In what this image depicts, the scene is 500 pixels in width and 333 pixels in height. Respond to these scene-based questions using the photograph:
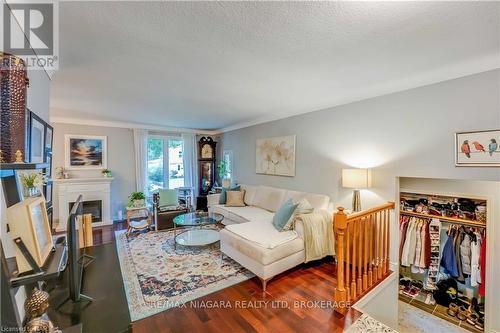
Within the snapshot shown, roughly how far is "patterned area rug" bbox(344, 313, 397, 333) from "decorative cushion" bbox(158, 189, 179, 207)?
4.10 meters

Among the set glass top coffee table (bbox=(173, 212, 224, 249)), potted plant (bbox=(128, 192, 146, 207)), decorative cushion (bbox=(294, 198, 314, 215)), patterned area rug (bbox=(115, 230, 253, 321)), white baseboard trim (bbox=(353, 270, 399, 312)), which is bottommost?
white baseboard trim (bbox=(353, 270, 399, 312))

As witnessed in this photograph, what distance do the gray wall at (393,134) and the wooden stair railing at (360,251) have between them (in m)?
0.42

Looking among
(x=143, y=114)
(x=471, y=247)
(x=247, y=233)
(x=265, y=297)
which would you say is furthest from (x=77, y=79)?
(x=471, y=247)

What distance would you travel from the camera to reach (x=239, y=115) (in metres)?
4.51

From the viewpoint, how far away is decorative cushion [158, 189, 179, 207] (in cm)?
482

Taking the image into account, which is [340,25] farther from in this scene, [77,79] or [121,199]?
[121,199]

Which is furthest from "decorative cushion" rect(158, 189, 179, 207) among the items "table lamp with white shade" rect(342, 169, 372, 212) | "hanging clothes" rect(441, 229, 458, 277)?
"hanging clothes" rect(441, 229, 458, 277)

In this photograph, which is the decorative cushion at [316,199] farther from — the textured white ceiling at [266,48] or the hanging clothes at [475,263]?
the hanging clothes at [475,263]

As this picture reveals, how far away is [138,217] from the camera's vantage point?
4.85m

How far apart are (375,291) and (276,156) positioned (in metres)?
2.75

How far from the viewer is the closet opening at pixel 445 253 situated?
7.92ft

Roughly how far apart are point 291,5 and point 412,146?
87.6 inches

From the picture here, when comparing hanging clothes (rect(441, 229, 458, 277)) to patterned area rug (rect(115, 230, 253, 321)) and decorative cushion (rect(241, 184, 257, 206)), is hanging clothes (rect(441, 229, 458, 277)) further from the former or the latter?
decorative cushion (rect(241, 184, 257, 206))

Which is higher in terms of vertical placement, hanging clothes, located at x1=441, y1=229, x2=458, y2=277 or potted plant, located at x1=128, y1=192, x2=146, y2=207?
potted plant, located at x1=128, y1=192, x2=146, y2=207
